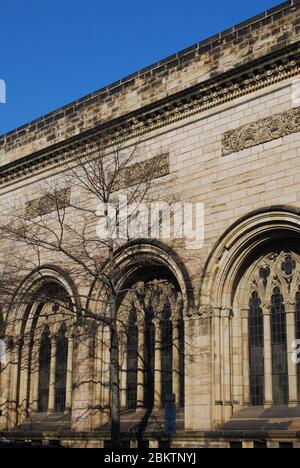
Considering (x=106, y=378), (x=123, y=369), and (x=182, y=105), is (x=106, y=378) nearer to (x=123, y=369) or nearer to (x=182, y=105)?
(x=123, y=369)

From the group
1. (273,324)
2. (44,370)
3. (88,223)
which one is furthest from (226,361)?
(44,370)

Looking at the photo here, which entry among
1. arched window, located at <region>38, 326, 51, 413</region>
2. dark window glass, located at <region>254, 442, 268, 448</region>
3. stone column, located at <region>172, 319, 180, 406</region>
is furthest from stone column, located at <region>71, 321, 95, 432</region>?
dark window glass, located at <region>254, 442, 268, 448</region>

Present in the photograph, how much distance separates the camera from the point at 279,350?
59.1 feet

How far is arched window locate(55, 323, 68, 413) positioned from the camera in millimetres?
23312

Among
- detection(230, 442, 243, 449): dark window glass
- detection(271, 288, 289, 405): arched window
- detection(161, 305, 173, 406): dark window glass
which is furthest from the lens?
detection(161, 305, 173, 406): dark window glass

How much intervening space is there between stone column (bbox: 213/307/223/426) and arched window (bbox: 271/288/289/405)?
132 centimetres

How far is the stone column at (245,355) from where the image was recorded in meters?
18.4

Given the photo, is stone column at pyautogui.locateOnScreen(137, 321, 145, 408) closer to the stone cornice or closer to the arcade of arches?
the arcade of arches

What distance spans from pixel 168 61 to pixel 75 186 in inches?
195

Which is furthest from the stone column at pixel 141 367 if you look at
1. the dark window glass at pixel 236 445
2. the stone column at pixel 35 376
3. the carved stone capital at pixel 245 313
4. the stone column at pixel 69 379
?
the stone column at pixel 35 376

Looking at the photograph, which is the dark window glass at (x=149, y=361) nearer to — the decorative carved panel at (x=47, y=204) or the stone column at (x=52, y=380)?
the stone column at (x=52, y=380)

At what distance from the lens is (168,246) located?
2011 cm

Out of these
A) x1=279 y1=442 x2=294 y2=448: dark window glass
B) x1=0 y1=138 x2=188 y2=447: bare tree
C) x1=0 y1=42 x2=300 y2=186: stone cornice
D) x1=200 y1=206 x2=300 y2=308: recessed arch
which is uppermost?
x1=0 y1=42 x2=300 y2=186: stone cornice
